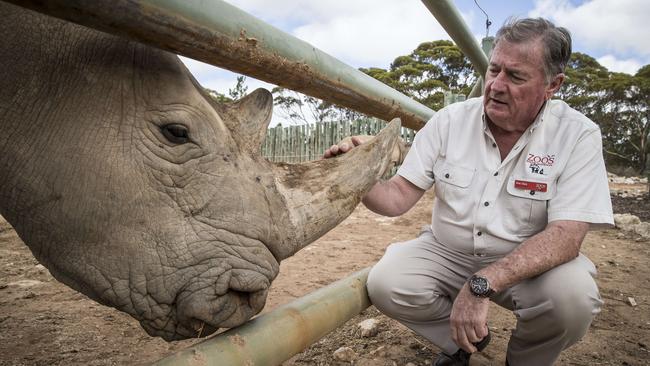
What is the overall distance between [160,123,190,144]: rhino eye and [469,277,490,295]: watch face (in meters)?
1.21

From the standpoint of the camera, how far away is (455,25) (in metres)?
2.70

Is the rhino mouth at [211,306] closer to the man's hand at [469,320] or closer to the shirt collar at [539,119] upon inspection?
the man's hand at [469,320]

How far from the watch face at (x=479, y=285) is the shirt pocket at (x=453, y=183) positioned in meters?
0.50

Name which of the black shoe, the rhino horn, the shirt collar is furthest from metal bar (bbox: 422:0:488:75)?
the black shoe

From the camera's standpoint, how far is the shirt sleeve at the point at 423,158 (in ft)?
7.90

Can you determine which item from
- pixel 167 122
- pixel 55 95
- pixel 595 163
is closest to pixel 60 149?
pixel 55 95

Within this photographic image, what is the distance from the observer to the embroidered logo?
2123 millimetres

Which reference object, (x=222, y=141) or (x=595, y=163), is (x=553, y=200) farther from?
(x=222, y=141)

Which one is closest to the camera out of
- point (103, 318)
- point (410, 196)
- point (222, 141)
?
point (222, 141)

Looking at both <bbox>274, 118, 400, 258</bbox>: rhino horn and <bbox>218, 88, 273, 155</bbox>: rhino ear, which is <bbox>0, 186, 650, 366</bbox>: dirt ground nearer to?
<bbox>274, 118, 400, 258</bbox>: rhino horn

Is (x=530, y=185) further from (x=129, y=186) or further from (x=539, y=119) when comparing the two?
(x=129, y=186)

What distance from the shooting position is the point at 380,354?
2254mm

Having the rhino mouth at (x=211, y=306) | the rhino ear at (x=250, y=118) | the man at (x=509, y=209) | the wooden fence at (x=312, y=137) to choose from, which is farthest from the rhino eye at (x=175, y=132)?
the wooden fence at (x=312, y=137)

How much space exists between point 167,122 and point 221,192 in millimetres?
270
